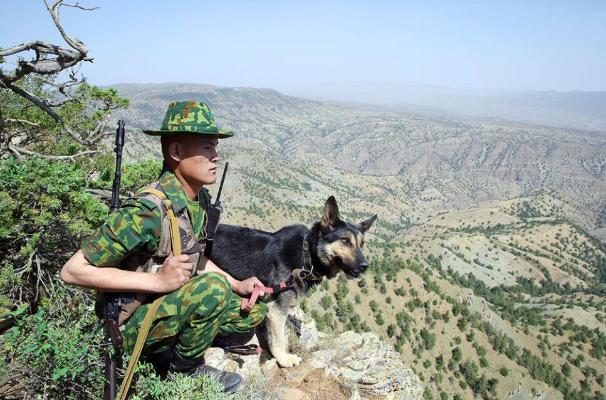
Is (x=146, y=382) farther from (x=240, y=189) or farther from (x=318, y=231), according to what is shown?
(x=240, y=189)

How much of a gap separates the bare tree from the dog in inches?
324

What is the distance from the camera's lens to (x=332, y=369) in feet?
22.6

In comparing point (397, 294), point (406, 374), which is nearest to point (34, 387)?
point (406, 374)

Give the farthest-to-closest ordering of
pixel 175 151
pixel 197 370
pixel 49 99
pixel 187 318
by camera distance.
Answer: pixel 49 99 → pixel 197 370 → pixel 175 151 → pixel 187 318

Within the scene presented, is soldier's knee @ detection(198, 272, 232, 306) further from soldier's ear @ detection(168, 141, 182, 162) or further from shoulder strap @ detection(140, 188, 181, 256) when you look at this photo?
soldier's ear @ detection(168, 141, 182, 162)

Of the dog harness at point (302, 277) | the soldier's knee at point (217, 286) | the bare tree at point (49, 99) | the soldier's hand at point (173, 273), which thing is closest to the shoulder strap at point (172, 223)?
the soldier's hand at point (173, 273)

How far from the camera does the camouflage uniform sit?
118 inches

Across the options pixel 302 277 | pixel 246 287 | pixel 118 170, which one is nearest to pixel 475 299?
pixel 302 277

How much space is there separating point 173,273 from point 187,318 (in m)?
0.49

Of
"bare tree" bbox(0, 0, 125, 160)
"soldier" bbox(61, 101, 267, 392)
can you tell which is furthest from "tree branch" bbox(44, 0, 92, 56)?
"soldier" bbox(61, 101, 267, 392)

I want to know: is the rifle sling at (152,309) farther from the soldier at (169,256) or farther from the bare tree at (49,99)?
the bare tree at (49,99)

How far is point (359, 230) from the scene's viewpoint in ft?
21.5

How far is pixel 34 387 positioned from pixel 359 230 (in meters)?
4.61

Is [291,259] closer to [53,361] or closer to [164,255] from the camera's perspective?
[164,255]
